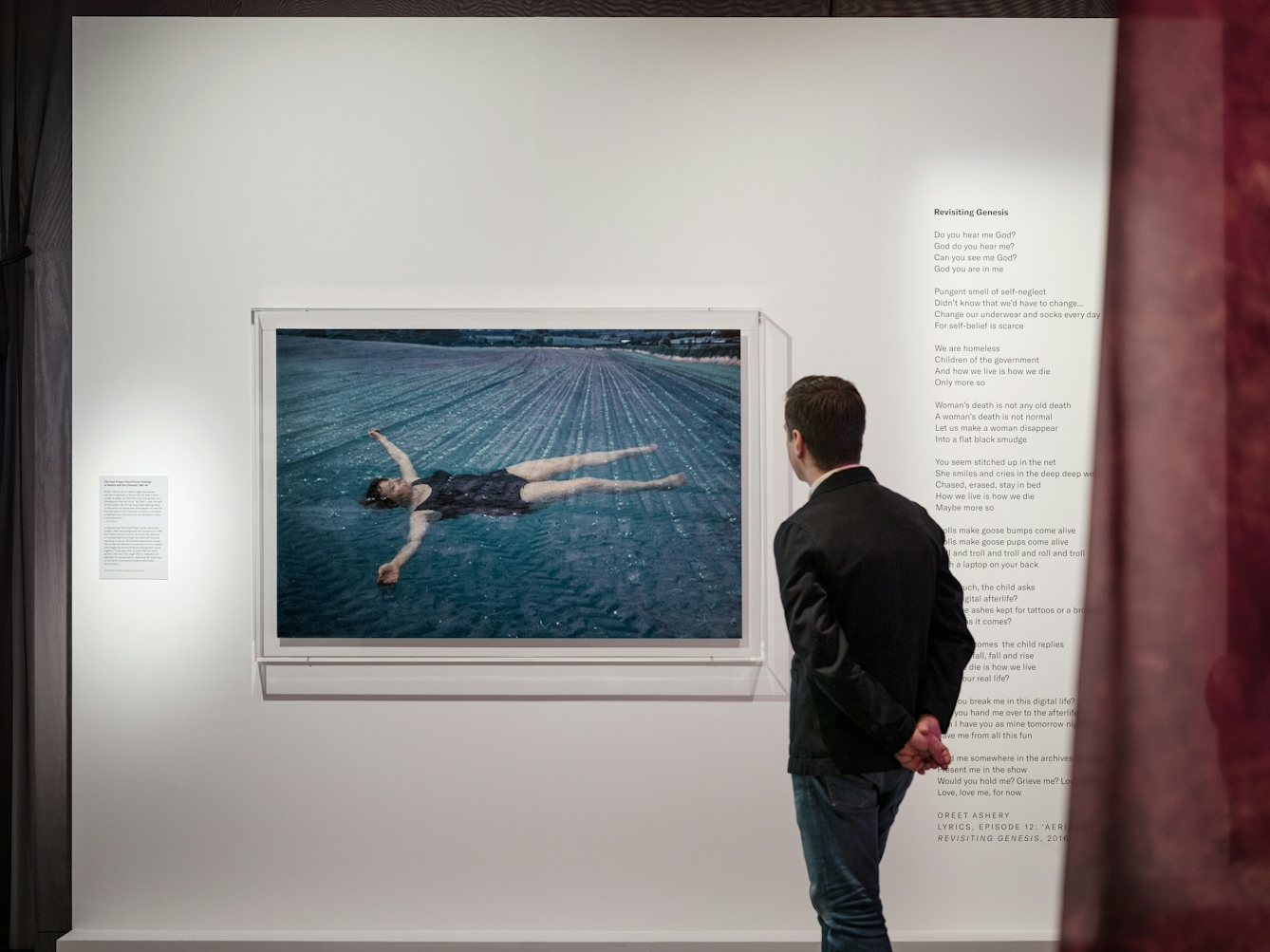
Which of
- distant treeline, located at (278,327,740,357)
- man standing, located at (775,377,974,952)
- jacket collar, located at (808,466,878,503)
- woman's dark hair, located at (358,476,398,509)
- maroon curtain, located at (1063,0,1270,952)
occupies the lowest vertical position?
man standing, located at (775,377,974,952)

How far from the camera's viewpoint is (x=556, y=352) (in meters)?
3.29

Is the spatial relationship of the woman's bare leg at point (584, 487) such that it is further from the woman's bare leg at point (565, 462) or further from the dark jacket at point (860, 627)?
the dark jacket at point (860, 627)

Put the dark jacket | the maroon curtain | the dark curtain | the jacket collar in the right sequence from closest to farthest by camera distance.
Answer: the maroon curtain
the dark jacket
the jacket collar
the dark curtain

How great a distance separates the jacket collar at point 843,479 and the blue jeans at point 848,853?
70 centimetres

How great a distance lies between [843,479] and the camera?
7.56 ft

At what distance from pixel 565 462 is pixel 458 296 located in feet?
2.33

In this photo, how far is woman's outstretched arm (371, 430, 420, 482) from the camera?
3.28m

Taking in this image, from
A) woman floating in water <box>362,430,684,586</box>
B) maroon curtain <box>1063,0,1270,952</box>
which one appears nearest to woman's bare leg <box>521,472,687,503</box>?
woman floating in water <box>362,430,684,586</box>

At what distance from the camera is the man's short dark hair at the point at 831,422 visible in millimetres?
2332

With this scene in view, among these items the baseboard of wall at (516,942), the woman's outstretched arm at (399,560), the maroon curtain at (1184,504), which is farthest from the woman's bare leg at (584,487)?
the maroon curtain at (1184,504)

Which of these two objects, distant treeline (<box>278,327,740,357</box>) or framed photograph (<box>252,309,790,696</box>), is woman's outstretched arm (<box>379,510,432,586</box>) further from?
distant treeline (<box>278,327,740,357</box>)

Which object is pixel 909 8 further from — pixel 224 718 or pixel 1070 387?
pixel 224 718

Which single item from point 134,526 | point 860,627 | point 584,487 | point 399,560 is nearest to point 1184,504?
point 860,627

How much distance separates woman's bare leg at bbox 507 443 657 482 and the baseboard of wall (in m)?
1.63
